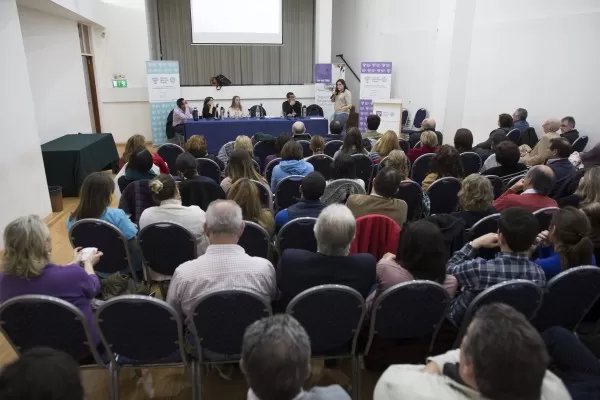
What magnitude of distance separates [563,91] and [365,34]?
7.21 m

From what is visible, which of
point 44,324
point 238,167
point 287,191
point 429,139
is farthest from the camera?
point 429,139

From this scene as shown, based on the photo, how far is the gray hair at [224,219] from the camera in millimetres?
2188

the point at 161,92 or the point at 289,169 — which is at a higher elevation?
the point at 161,92

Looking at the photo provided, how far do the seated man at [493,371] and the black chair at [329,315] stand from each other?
2.06 ft

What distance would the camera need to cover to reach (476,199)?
9.96ft

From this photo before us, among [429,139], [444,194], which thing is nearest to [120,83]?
[429,139]

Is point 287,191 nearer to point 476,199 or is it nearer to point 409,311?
point 476,199

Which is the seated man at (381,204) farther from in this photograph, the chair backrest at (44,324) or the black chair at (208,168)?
the black chair at (208,168)

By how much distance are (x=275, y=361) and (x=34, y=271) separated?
1409mm

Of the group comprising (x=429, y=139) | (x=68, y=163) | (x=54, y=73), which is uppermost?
(x=54, y=73)

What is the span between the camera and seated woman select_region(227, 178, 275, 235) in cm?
300

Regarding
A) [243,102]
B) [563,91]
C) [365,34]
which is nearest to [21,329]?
[563,91]

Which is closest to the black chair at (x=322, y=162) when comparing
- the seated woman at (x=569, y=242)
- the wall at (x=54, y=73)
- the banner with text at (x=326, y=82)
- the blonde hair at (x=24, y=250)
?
the seated woman at (x=569, y=242)

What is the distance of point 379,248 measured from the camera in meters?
2.88
